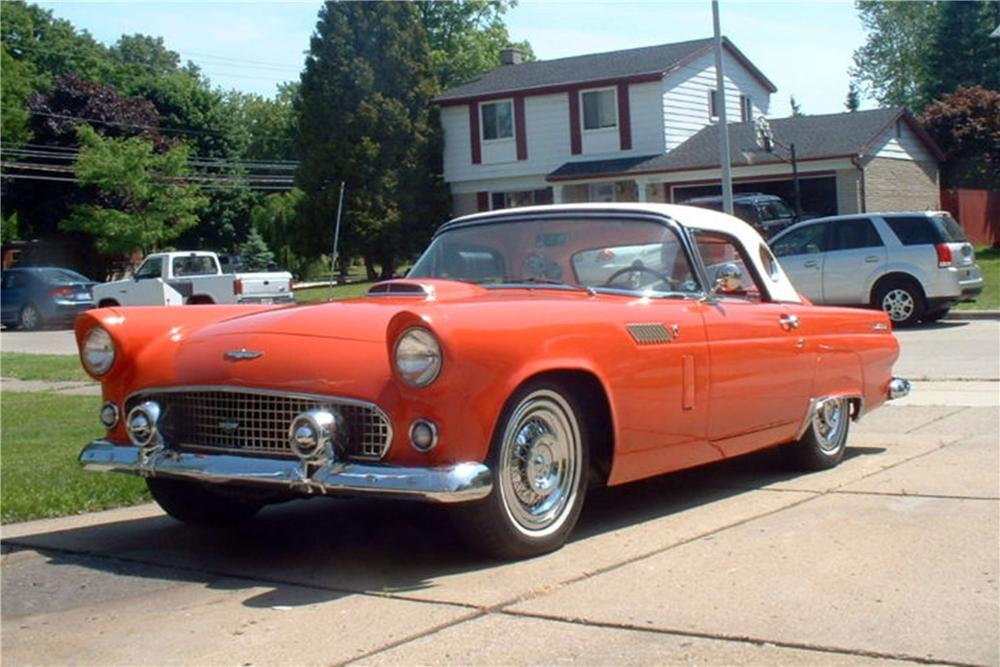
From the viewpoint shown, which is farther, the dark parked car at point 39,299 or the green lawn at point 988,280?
the dark parked car at point 39,299

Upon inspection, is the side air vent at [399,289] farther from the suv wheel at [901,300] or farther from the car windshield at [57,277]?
the car windshield at [57,277]

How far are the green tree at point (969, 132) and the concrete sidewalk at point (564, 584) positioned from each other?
36.7 m

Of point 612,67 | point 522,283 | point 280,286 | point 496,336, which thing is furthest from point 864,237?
point 612,67

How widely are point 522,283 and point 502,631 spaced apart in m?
2.29

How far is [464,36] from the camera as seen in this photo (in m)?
63.1

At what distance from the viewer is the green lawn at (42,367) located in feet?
54.0

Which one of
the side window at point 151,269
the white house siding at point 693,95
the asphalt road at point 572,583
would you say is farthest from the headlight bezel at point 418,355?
the white house siding at point 693,95

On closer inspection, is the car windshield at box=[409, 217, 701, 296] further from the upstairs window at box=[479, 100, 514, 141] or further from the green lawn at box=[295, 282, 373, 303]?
the upstairs window at box=[479, 100, 514, 141]

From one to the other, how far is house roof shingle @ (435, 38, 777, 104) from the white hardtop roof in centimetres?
3007

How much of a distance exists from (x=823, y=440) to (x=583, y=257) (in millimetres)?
2045

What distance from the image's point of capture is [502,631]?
437cm

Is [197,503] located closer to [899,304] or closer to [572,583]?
[572,583]

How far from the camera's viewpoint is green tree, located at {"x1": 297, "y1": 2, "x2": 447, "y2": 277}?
40500mm

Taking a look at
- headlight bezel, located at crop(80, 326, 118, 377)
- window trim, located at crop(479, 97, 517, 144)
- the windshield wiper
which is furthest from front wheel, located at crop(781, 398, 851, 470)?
window trim, located at crop(479, 97, 517, 144)
